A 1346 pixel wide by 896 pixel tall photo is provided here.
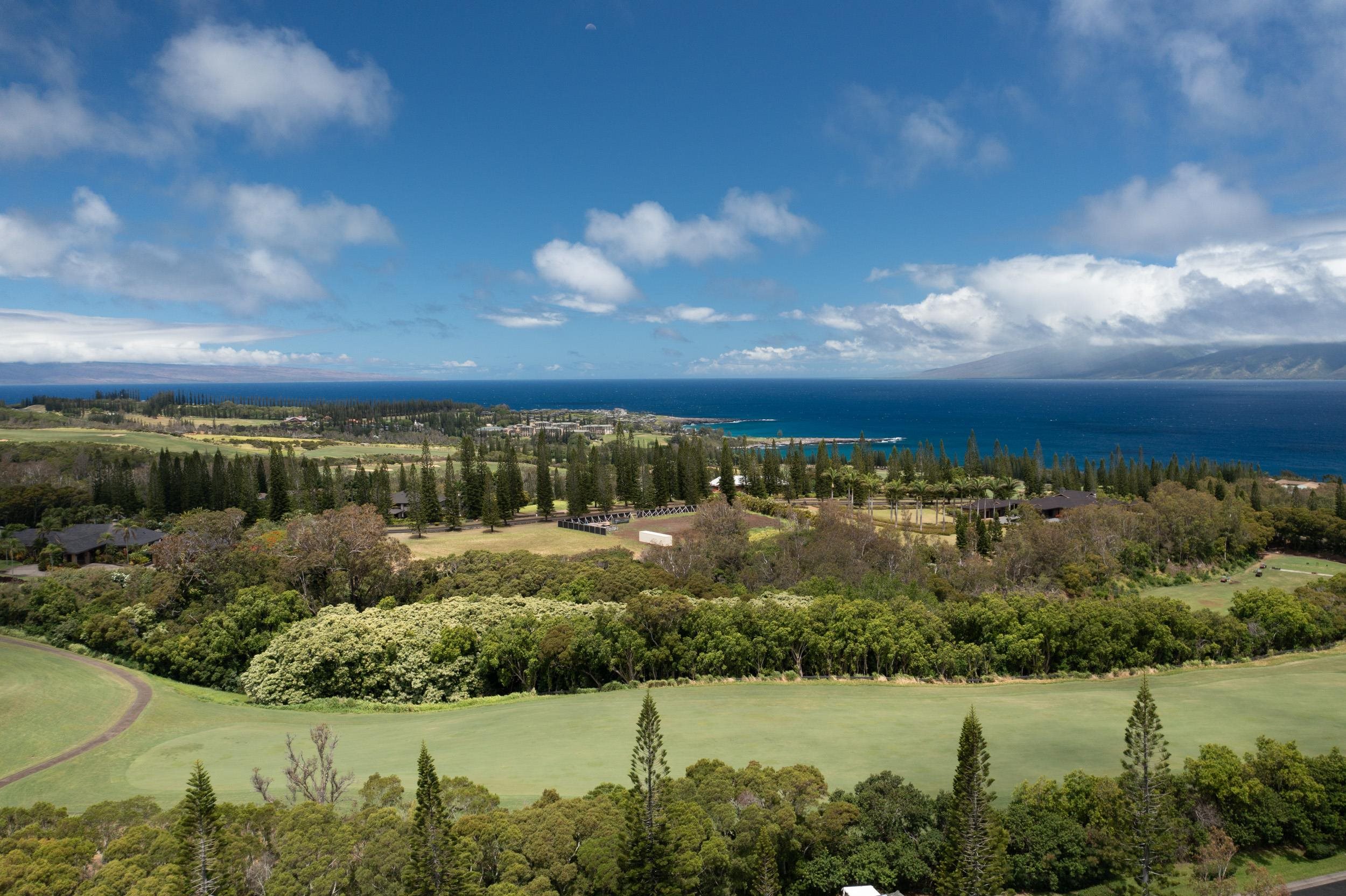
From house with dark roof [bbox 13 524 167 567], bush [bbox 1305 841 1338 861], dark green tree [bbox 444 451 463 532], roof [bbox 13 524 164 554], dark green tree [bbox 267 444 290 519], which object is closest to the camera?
bush [bbox 1305 841 1338 861]

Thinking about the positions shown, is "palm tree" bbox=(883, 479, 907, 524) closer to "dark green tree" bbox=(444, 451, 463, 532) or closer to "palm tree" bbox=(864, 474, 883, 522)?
"palm tree" bbox=(864, 474, 883, 522)

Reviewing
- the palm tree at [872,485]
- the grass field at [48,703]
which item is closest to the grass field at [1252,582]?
the palm tree at [872,485]

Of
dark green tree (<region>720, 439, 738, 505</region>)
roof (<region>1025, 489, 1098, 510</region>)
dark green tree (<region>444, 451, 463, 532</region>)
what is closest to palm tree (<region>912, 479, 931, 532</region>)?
roof (<region>1025, 489, 1098, 510</region>)

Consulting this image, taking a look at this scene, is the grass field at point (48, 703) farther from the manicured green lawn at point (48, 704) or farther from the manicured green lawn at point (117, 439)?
the manicured green lawn at point (117, 439)

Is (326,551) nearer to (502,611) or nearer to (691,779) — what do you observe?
(502,611)

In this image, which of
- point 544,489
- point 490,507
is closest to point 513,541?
point 490,507

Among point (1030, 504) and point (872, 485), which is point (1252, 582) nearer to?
point (1030, 504)

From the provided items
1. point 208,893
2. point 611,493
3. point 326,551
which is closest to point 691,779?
point 208,893
